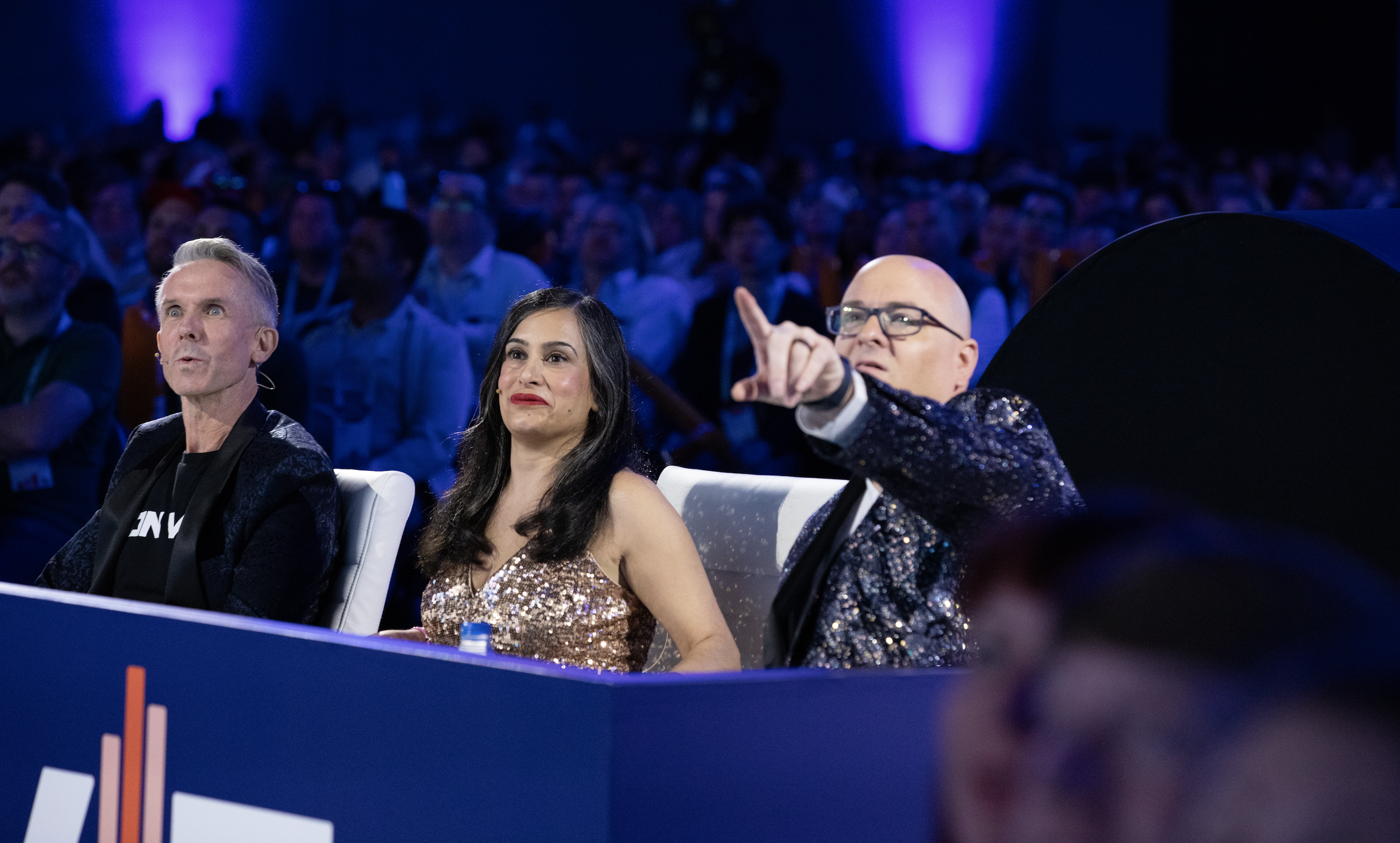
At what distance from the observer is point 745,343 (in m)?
5.60

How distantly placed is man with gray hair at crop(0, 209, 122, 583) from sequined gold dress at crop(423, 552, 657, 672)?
2.10 meters

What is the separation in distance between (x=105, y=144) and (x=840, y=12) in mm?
11394

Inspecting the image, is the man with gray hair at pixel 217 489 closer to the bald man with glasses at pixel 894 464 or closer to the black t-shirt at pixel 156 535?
the black t-shirt at pixel 156 535

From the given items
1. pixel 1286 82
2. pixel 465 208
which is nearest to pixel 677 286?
pixel 465 208

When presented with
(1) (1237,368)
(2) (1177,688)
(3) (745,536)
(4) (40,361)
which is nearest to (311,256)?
(4) (40,361)

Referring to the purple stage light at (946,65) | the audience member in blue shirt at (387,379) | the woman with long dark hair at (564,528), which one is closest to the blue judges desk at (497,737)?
the woman with long dark hair at (564,528)

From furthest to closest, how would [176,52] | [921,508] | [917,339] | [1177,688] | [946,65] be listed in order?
[946,65]
[176,52]
[917,339]
[921,508]
[1177,688]

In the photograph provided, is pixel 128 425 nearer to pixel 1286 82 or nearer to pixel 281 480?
pixel 281 480

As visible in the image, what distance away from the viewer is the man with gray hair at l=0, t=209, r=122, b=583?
13.6 ft

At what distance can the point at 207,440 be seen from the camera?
290cm

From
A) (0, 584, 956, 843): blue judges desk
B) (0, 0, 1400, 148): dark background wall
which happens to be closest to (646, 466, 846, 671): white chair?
(0, 584, 956, 843): blue judges desk

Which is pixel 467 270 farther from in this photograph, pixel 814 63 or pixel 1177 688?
pixel 814 63

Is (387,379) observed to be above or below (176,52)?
below

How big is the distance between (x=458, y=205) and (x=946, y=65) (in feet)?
47.1
